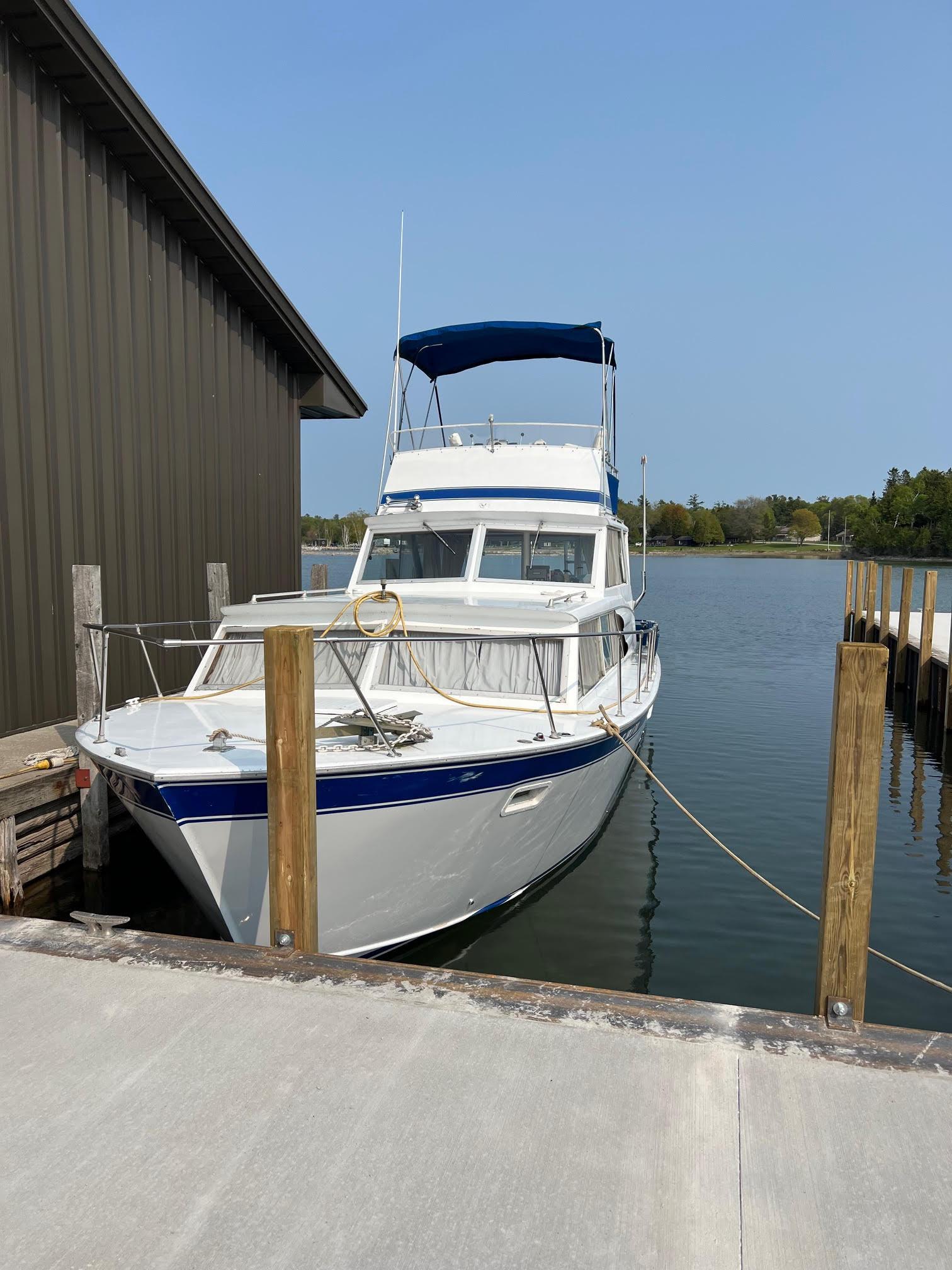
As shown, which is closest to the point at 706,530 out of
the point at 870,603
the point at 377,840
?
the point at 870,603

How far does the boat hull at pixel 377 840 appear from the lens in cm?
524

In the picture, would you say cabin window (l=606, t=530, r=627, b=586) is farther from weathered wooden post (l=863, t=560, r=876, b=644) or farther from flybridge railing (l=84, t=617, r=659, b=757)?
weathered wooden post (l=863, t=560, r=876, b=644)

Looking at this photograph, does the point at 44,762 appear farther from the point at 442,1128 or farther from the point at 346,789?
the point at 442,1128

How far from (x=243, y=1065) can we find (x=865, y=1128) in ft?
7.58

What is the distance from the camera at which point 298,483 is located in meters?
15.6

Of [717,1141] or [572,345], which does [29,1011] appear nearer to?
[717,1141]

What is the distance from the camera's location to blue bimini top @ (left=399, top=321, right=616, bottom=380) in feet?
37.4

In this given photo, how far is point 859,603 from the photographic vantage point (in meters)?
24.7

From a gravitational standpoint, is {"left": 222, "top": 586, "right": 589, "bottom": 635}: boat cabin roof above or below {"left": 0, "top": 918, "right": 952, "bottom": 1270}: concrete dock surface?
above

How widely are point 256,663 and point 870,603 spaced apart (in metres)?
18.7

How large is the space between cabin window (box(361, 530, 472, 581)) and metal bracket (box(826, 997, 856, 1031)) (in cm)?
629

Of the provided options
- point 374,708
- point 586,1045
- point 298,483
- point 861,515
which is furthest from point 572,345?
point 861,515

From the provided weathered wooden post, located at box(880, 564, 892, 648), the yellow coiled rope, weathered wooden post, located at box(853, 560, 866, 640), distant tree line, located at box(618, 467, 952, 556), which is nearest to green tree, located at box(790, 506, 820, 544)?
distant tree line, located at box(618, 467, 952, 556)

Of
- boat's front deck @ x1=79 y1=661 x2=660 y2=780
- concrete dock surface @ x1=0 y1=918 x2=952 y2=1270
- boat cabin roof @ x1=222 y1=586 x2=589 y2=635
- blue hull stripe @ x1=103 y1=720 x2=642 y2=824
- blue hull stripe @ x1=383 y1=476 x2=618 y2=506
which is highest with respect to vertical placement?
blue hull stripe @ x1=383 y1=476 x2=618 y2=506
